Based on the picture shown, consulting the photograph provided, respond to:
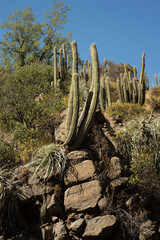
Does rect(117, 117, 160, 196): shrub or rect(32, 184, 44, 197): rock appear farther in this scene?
rect(117, 117, 160, 196): shrub

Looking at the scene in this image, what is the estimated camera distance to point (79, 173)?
26.5 feet

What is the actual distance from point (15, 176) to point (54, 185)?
1.22m

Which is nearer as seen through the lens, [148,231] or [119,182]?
[148,231]

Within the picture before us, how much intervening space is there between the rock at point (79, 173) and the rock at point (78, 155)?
0.60 ft

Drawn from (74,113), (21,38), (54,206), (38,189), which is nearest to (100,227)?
(54,206)

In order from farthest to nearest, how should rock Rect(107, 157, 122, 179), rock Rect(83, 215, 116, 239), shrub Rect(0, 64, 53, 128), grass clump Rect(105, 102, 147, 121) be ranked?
grass clump Rect(105, 102, 147, 121) → shrub Rect(0, 64, 53, 128) → rock Rect(107, 157, 122, 179) → rock Rect(83, 215, 116, 239)

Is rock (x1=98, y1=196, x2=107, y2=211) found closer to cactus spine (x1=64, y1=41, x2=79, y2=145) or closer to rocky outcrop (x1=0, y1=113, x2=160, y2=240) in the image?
rocky outcrop (x1=0, y1=113, x2=160, y2=240)

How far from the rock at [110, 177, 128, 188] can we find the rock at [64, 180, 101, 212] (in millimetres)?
608

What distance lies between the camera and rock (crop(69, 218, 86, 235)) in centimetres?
715

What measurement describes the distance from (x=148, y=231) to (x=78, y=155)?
9.05 feet

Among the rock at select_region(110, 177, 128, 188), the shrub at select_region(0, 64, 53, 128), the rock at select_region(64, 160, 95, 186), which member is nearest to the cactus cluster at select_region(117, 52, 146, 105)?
the shrub at select_region(0, 64, 53, 128)

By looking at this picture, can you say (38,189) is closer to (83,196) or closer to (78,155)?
(83,196)

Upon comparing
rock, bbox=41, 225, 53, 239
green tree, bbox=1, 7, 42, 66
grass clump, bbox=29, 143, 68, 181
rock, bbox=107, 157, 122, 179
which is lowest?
rock, bbox=41, 225, 53, 239

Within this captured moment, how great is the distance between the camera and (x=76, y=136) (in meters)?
8.55
